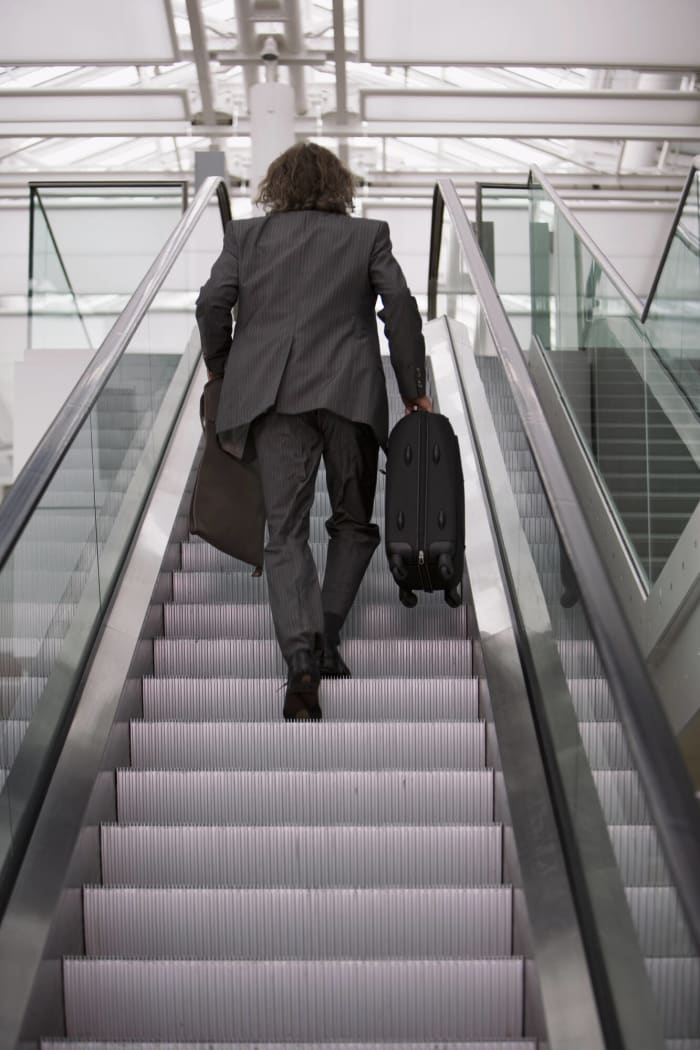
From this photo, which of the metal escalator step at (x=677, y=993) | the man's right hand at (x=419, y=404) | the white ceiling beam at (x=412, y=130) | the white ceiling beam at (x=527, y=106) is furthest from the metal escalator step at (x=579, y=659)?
the white ceiling beam at (x=412, y=130)

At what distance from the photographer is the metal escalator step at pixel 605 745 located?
2.48m

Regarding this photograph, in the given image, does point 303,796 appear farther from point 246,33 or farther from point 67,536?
point 246,33

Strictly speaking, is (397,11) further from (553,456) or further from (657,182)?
(553,456)

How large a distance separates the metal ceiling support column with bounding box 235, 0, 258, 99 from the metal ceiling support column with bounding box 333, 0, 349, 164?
2.80ft

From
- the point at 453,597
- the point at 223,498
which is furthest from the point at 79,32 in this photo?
the point at 453,597

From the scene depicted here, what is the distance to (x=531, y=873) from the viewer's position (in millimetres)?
2977

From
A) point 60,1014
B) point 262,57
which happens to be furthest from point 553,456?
point 262,57

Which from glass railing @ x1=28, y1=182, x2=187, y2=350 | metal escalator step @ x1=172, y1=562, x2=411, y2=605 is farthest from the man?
glass railing @ x1=28, y1=182, x2=187, y2=350

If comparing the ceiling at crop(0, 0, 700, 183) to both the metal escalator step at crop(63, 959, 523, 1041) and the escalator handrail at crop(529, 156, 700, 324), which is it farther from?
the metal escalator step at crop(63, 959, 523, 1041)

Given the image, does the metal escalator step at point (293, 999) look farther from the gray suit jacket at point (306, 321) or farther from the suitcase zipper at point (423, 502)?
the gray suit jacket at point (306, 321)

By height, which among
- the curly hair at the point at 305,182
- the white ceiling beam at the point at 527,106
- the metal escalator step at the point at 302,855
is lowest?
the white ceiling beam at the point at 527,106

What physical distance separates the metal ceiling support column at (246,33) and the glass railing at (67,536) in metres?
8.07

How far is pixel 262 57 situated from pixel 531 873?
39.5ft

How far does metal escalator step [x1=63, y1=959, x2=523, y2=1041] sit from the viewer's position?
2.91 metres
